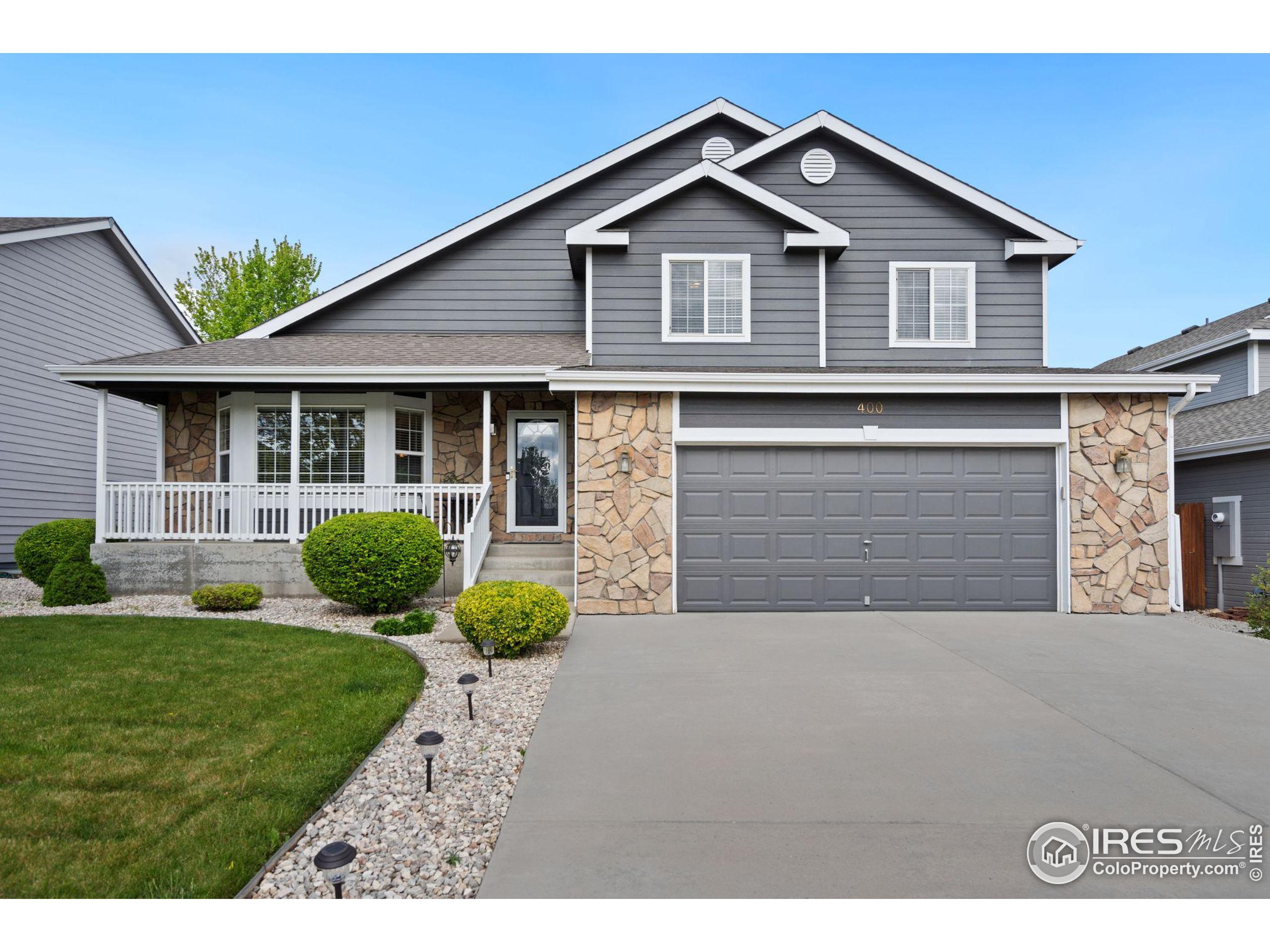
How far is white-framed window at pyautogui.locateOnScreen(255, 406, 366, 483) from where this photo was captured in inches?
449

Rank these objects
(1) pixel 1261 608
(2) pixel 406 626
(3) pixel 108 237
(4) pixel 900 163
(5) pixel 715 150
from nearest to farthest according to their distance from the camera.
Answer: (2) pixel 406 626, (1) pixel 1261 608, (4) pixel 900 163, (5) pixel 715 150, (3) pixel 108 237

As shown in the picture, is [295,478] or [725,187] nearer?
[295,478]

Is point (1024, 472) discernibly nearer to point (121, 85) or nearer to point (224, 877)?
point (224, 877)

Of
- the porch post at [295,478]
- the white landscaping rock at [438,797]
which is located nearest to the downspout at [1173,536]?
the white landscaping rock at [438,797]

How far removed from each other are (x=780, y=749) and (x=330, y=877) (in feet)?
9.15

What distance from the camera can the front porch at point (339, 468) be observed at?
10.6m

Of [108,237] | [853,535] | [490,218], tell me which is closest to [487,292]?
[490,218]

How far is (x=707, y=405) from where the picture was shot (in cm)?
927

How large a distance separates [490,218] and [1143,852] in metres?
12.7

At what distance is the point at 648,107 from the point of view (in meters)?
19.8

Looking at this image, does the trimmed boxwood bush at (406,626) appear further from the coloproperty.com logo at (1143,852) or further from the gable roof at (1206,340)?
the gable roof at (1206,340)

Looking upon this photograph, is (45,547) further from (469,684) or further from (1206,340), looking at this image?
(1206,340)

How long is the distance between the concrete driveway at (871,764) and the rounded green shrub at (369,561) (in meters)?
2.75

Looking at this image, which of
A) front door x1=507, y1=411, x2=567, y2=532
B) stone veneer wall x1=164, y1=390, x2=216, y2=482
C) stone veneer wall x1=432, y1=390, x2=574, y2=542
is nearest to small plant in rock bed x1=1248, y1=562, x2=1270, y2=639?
stone veneer wall x1=432, y1=390, x2=574, y2=542
